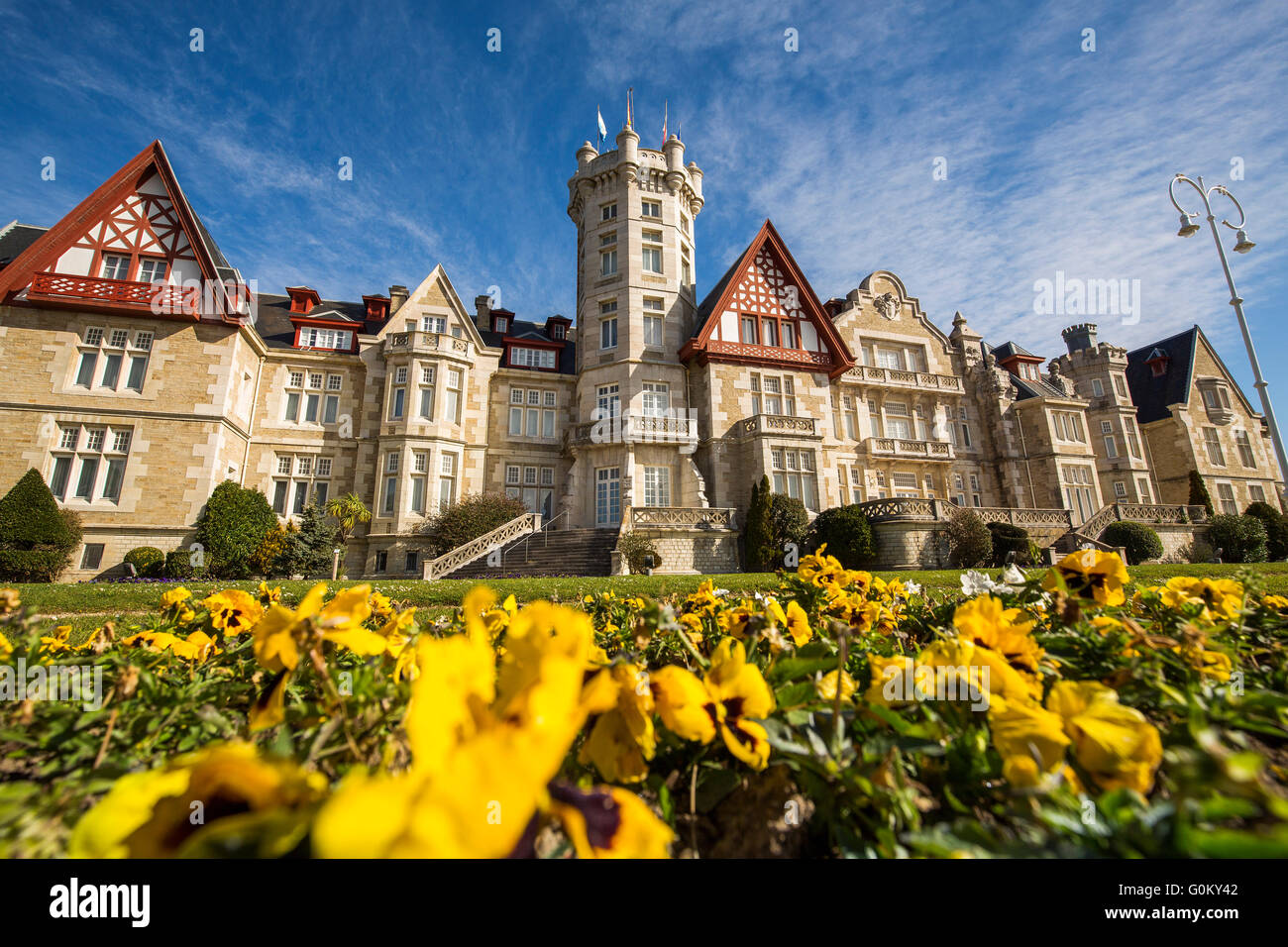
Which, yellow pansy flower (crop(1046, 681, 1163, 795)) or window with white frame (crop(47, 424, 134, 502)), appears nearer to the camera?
yellow pansy flower (crop(1046, 681, 1163, 795))

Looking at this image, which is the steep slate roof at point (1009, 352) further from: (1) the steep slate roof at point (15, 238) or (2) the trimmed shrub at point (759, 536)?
(1) the steep slate roof at point (15, 238)

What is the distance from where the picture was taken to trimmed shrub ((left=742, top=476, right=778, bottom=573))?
17.9 m

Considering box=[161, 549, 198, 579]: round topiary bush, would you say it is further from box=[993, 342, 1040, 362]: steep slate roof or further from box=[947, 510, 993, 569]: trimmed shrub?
box=[993, 342, 1040, 362]: steep slate roof

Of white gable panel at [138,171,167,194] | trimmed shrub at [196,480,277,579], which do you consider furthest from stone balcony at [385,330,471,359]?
white gable panel at [138,171,167,194]

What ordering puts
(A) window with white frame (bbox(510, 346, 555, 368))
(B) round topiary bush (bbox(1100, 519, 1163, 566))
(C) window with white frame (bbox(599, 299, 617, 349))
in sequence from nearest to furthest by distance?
(B) round topiary bush (bbox(1100, 519, 1163, 566)) < (C) window with white frame (bbox(599, 299, 617, 349)) < (A) window with white frame (bbox(510, 346, 555, 368))

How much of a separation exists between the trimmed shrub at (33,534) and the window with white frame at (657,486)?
17519 mm

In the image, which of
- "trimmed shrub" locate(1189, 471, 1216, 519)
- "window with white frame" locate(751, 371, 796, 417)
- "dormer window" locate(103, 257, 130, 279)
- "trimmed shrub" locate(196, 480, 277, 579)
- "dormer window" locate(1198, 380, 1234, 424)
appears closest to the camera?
"trimmed shrub" locate(196, 480, 277, 579)

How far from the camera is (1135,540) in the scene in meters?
19.8

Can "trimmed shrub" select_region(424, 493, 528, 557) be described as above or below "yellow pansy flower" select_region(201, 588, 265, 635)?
above

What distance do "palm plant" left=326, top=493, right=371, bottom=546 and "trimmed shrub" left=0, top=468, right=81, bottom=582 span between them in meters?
Answer: 6.57

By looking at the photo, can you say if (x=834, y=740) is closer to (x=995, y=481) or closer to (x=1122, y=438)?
(x=995, y=481)

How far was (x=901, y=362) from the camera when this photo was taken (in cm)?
2645

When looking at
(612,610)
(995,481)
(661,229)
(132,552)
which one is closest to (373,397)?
(132,552)
